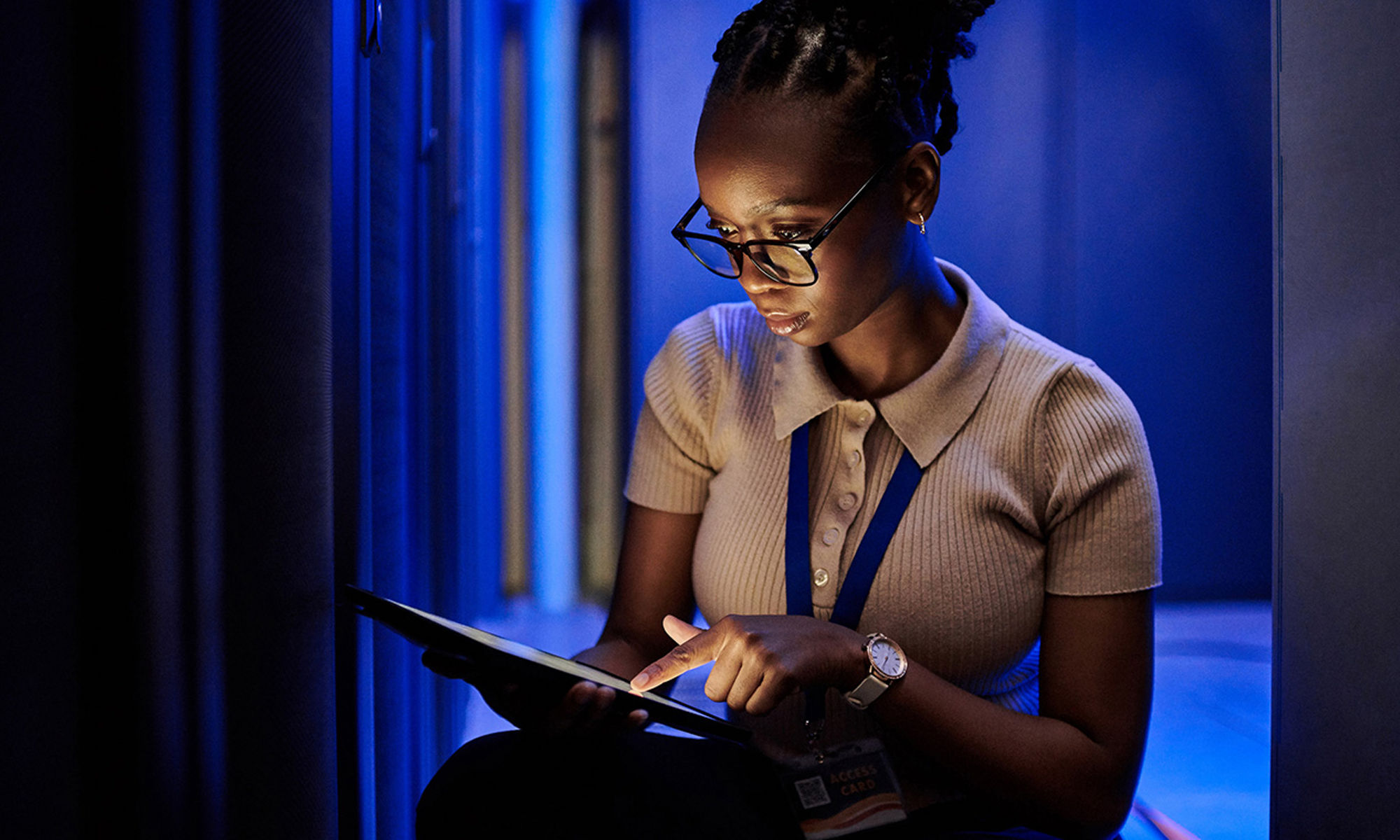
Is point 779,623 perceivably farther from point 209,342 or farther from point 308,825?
point 209,342

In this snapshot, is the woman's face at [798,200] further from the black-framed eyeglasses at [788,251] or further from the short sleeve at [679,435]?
the short sleeve at [679,435]

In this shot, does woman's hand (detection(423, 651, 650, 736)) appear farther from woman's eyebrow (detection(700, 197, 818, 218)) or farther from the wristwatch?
woman's eyebrow (detection(700, 197, 818, 218))

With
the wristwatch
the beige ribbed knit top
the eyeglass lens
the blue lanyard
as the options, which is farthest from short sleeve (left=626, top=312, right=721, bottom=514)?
the wristwatch

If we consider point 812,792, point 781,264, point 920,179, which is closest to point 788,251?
point 781,264

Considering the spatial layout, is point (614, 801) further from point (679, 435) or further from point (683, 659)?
point (679, 435)

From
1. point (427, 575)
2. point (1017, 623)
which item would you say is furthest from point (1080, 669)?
point (427, 575)

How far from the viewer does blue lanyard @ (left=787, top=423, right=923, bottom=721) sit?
108 centimetres

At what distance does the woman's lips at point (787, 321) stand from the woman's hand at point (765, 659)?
1.12 feet

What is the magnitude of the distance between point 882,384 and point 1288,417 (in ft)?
1.70

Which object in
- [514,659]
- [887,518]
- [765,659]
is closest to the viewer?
[514,659]

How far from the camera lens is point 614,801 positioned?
1022 mm

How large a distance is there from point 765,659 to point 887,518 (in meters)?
0.30

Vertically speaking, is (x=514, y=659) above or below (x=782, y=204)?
below

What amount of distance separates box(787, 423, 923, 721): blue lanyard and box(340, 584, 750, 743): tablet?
260 millimetres
